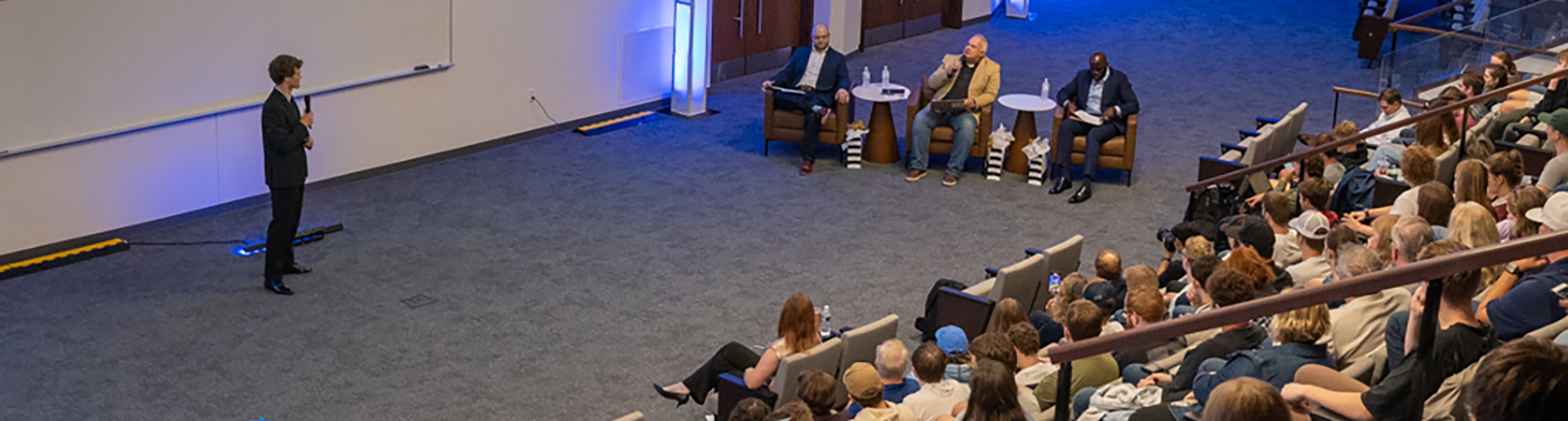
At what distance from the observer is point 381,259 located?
841 cm

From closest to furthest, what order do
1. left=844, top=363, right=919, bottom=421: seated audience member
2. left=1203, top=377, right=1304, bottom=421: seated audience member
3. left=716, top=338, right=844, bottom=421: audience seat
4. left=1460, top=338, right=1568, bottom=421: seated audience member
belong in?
left=1460, top=338, right=1568, bottom=421: seated audience member, left=1203, top=377, right=1304, bottom=421: seated audience member, left=844, top=363, right=919, bottom=421: seated audience member, left=716, top=338, right=844, bottom=421: audience seat

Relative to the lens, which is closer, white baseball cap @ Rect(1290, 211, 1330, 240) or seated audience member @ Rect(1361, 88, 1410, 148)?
white baseball cap @ Rect(1290, 211, 1330, 240)

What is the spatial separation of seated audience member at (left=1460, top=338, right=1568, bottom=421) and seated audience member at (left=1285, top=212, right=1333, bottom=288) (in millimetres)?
3614

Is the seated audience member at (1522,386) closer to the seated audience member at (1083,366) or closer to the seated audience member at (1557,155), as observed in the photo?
the seated audience member at (1083,366)

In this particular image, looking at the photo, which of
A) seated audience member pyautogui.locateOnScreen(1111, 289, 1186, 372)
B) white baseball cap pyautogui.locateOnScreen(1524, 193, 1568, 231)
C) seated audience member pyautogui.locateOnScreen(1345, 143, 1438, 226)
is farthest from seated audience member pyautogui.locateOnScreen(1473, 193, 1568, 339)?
seated audience member pyautogui.locateOnScreen(1345, 143, 1438, 226)

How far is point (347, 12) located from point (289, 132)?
1967 mm

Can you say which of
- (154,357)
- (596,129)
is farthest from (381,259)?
(596,129)

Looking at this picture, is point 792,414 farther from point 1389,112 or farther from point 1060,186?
point 1389,112

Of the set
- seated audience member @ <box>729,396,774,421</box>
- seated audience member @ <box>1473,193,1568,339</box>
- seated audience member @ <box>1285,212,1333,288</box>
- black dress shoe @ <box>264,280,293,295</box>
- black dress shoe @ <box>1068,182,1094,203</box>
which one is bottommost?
black dress shoe @ <box>264,280,293,295</box>

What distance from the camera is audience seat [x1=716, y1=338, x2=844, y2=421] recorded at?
5762 mm

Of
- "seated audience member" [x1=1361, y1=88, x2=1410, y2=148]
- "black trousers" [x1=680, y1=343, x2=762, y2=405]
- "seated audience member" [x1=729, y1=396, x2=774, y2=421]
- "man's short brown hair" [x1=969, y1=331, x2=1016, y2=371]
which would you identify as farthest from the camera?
"seated audience member" [x1=1361, y1=88, x2=1410, y2=148]

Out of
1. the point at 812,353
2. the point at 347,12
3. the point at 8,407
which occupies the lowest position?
the point at 8,407

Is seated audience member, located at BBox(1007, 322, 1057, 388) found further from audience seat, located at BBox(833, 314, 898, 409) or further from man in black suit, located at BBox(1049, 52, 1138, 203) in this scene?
man in black suit, located at BBox(1049, 52, 1138, 203)

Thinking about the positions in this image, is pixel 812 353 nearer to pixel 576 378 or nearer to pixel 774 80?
pixel 576 378
